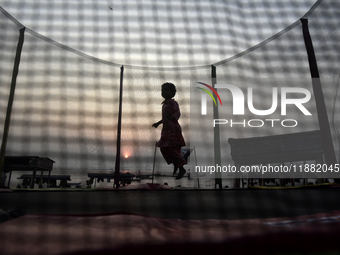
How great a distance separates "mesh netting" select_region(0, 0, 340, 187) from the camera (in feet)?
5.96

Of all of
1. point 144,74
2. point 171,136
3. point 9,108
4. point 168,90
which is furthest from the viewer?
point 144,74

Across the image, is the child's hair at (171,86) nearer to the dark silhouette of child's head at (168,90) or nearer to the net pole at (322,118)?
the dark silhouette of child's head at (168,90)

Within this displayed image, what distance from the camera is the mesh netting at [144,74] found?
182 cm

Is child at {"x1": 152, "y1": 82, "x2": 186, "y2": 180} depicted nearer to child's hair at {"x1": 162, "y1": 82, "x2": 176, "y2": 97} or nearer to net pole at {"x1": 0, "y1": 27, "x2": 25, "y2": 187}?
child's hair at {"x1": 162, "y1": 82, "x2": 176, "y2": 97}

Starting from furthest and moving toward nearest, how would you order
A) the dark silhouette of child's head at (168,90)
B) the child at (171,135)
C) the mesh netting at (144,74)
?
the dark silhouette of child's head at (168,90) < the child at (171,135) < the mesh netting at (144,74)

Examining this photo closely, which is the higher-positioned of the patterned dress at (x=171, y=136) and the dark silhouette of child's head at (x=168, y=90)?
the dark silhouette of child's head at (x=168, y=90)

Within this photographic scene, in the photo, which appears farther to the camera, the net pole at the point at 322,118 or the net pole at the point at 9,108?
the net pole at the point at 322,118

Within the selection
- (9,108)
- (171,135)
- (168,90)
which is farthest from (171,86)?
(9,108)

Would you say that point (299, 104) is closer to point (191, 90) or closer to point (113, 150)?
point (191, 90)

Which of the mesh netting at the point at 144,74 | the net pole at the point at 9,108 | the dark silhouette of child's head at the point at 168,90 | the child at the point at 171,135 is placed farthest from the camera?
the dark silhouette of child's head at the point at 168,90

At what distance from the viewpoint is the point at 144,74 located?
3406mm

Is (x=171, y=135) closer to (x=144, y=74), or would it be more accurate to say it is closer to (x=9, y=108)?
(x=144, y=74)

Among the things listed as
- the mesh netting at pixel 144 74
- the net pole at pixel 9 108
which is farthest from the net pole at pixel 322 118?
the net pole at pixel 9 108

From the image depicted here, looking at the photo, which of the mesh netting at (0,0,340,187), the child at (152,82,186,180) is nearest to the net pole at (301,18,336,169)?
the mesh netting at (0,0,340,187)
